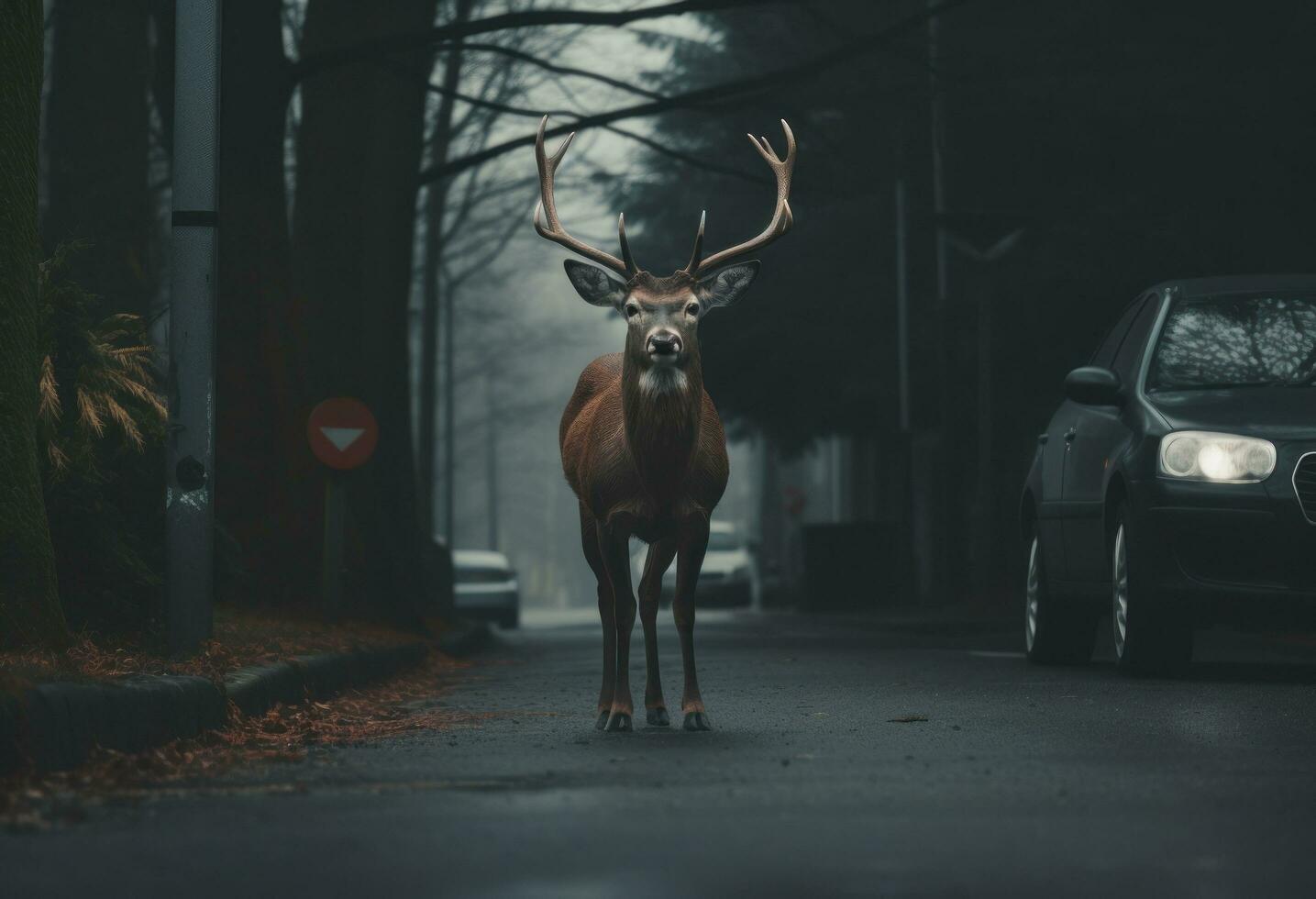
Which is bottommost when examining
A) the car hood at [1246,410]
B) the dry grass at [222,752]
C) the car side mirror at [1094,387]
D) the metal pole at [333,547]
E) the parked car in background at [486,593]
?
the parked car in background at [486,593]

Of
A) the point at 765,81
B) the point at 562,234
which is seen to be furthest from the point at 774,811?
the point at 765,81

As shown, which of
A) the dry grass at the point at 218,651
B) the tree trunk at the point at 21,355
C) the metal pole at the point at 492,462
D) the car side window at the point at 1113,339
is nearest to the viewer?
the dry grass at the point at 218,651

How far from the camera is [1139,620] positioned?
10.6 metres

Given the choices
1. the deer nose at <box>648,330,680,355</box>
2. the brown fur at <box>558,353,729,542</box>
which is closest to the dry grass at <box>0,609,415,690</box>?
the brown fur at <box>558,353,729,542</box>

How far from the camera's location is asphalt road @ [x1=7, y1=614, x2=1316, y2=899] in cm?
505

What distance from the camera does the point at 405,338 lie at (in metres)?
A: 18.8

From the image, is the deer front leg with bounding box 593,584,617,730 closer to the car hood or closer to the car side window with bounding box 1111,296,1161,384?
the car hood

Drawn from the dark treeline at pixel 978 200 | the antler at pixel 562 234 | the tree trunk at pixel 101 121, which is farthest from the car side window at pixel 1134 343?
the tree trunk at pixel 101 121

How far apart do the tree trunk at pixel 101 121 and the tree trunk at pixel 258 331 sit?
574 centimetres

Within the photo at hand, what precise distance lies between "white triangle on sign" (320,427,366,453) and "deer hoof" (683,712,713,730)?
767cm

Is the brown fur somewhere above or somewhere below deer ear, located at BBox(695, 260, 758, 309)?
below

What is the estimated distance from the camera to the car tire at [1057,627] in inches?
484

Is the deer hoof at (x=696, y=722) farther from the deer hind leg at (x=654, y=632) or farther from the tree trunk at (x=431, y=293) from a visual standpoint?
the tree trunk at (x=431, y=293)

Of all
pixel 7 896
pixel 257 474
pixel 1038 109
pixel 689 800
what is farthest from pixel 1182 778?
pixel 1038 109
